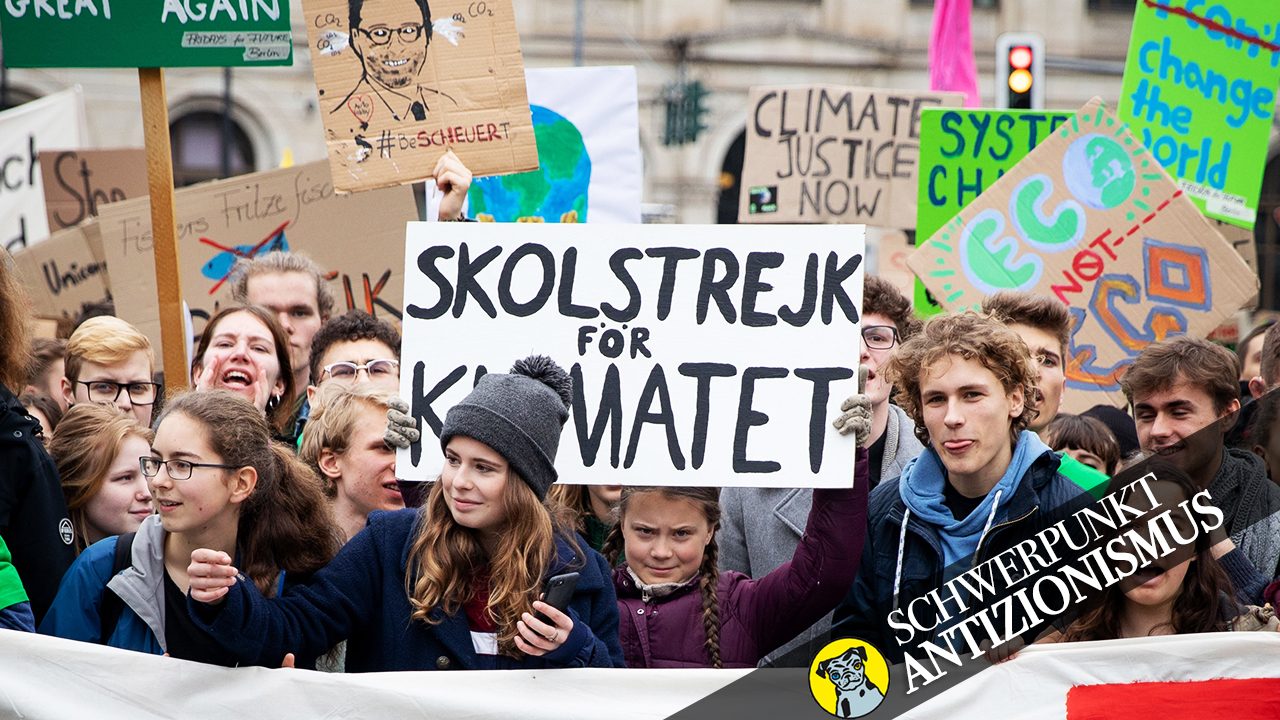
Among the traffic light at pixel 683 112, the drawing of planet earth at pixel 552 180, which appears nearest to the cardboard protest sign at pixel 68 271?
the drawing of planet earth at pixel 552 180

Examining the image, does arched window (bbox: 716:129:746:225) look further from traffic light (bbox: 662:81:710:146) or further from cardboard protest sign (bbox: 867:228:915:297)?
cardboard protest sign (bbox: 867:228:915:297)

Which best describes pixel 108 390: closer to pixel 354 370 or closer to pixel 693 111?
pixel 354 370

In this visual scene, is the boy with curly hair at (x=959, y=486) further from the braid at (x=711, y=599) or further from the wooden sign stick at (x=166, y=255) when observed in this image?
the wooden sign stick at (x=166, y=255)

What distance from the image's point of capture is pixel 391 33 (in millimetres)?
4652

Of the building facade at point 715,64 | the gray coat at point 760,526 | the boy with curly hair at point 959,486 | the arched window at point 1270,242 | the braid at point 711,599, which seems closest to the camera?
the boy with curly hair at point 959,486

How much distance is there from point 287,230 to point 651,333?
11.1ft

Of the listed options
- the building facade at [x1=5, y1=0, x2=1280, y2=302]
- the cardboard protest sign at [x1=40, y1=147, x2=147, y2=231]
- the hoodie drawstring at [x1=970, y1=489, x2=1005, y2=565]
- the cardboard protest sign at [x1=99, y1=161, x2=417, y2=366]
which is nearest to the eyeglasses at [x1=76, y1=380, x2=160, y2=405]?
the cardboard protest sign at [x1=99, y1=161, x2=417, y2=366]

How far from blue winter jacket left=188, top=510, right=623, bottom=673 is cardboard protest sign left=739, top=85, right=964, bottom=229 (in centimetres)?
547

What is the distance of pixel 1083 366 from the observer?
5.57 meters

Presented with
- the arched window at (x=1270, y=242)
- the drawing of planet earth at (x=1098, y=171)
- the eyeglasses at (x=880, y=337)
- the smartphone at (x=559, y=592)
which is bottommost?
the smartphone at (x=559, y=592)

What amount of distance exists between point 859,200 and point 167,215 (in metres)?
5.01

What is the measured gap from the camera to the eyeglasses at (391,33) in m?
4.64

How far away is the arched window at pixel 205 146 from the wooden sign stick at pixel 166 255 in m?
24.5

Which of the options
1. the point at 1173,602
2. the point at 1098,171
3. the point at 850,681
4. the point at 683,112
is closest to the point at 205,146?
the point at 683,112
